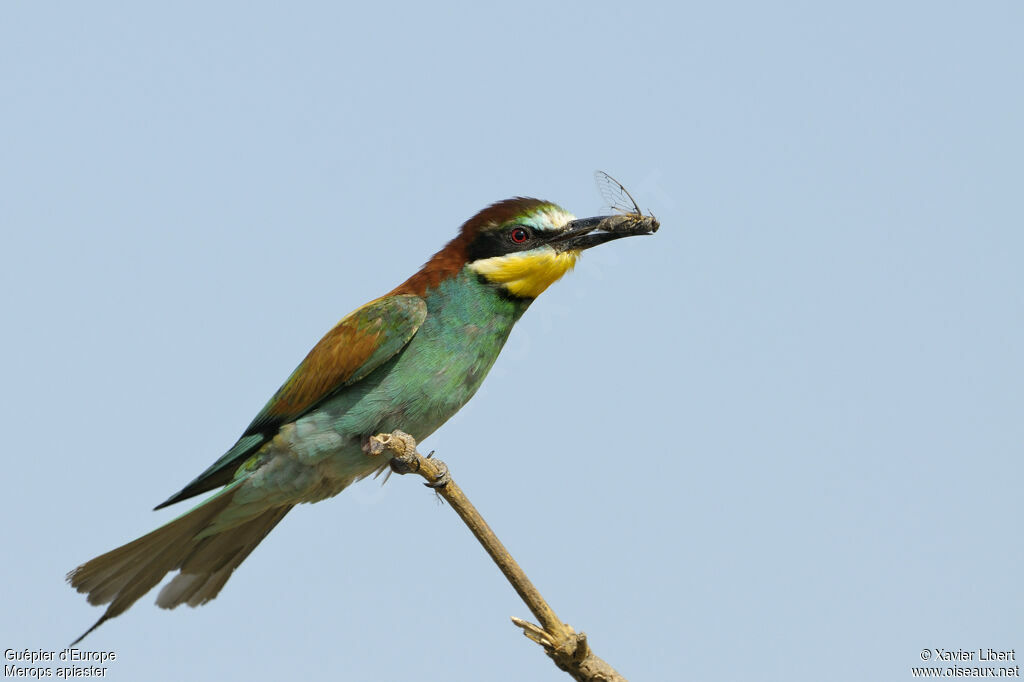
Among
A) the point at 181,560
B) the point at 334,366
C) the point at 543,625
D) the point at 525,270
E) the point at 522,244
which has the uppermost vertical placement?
the point at 522,244

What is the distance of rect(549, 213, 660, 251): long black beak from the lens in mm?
4477

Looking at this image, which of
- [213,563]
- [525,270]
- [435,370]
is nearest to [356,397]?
[435,370]

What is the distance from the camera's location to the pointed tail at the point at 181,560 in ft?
13.3

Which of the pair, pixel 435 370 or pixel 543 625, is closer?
pixel 543 625

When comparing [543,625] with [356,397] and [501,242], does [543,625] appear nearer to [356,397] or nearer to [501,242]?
[356,397]

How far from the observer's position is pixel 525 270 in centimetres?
432

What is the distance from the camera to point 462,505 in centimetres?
349

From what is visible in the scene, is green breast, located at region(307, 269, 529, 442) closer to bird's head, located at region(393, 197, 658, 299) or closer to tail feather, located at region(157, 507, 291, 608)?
bird's head, located at region(393, 197, 658, 299)

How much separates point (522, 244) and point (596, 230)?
331 millimetres

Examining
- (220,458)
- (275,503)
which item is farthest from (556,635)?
(220,458)

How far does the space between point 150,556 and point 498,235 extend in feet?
6.04

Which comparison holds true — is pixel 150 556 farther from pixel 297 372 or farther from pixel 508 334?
pixel 508 334

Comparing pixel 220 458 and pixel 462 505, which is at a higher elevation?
pixel 220 458

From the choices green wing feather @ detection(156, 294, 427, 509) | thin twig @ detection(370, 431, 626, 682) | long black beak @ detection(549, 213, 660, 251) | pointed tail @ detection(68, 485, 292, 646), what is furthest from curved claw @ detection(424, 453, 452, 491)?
long black beak @ detection(549, 213, 660, 251)
